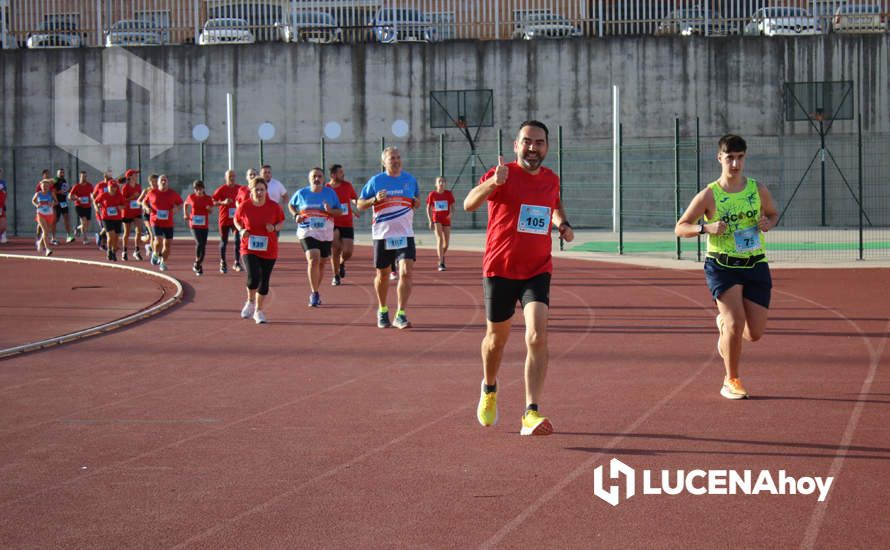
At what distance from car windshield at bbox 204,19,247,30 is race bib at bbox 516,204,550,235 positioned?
31.1 m

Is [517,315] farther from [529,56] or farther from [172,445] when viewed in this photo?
[529,56]

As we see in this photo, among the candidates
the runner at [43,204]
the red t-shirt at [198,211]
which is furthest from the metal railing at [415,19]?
the red t-shirt at [198,211]

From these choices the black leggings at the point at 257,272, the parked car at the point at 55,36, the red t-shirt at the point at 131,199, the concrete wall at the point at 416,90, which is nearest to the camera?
the black leggings at the point at 257,272

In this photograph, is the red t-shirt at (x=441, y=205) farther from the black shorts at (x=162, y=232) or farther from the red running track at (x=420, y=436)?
the red running track at (x=420, y=436)

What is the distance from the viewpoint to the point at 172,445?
300 inches

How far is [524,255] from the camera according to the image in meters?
7.85

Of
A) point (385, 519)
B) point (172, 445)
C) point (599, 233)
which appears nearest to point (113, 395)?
point (172, 445)

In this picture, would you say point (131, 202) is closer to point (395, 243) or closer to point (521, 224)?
point (395, 243)

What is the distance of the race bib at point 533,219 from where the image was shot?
7.86m

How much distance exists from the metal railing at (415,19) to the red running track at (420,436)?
2269cm

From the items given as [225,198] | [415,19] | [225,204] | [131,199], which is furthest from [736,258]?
[415,19]

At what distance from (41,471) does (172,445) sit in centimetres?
92

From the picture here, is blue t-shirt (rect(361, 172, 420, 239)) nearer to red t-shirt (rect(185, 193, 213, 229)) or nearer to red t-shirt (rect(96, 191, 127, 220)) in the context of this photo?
red t-shirt (rect(185, 193, 213, 229))

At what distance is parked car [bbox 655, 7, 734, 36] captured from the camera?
116 ft
